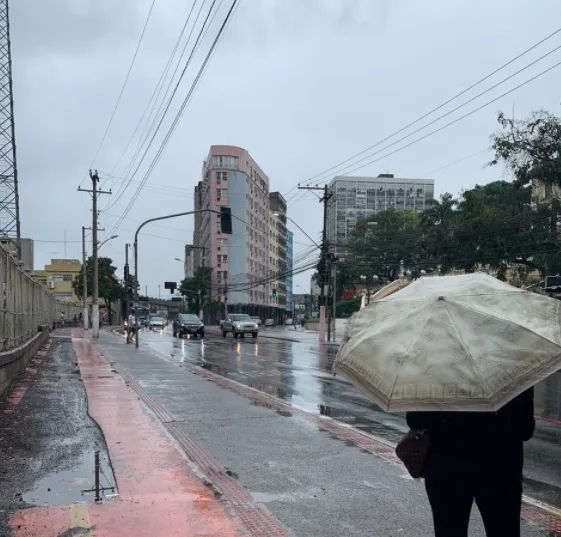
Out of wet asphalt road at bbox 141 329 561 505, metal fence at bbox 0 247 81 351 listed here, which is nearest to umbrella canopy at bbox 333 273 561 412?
wet asphalt road at bbox 141 329 561 505

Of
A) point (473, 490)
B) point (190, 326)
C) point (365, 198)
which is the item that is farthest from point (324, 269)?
point (365, 198)

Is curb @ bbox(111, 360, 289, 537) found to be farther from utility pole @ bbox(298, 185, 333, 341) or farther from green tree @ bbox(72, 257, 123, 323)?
green tree @ bbox(72, 257, 123, 323)

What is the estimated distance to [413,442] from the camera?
272cm

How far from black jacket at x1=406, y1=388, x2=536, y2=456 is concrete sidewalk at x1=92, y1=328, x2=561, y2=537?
6.97ft

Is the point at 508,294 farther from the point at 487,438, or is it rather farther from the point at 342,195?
the point at 342,195

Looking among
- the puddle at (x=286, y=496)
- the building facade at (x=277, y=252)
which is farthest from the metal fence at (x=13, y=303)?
the building facade at (x=277, y=252)

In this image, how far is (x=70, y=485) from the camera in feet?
18.1

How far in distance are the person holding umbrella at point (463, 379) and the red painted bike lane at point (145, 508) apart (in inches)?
88.6

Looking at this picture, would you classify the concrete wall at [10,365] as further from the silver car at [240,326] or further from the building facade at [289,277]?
the building facade at [289,277]

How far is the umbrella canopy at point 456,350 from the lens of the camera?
2.42 metres

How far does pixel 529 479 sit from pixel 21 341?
44.4ft

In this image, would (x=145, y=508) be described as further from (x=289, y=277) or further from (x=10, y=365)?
(x=289, y=277)

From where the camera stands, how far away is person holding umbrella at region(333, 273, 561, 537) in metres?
2.44

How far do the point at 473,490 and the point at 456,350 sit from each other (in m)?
0.68
